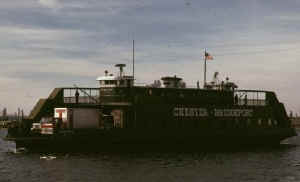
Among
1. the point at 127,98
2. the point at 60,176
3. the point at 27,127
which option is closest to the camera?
the point at 60,176

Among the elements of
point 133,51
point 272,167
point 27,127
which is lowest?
point 272,167

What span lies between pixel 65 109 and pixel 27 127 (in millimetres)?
3333

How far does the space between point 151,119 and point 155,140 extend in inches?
85.1

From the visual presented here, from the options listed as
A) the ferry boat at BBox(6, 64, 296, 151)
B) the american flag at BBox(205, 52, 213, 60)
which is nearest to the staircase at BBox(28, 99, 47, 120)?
the ferry boat at BBox(6, 64, 296, 151)

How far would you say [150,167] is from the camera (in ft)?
98.7

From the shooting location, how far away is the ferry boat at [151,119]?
35375 millimetres

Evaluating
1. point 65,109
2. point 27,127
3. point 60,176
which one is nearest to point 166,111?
point 65,109

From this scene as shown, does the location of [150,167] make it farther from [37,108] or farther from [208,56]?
[208,56]

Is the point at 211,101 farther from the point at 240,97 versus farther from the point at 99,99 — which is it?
the point at 99,99

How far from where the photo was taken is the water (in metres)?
27.0

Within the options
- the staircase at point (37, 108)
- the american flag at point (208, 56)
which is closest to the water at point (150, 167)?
the staircase at point (37, 108)

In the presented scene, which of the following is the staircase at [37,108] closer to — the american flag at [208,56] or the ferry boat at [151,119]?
the ferry boat at [151,119]

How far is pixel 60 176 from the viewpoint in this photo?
88.3 ft

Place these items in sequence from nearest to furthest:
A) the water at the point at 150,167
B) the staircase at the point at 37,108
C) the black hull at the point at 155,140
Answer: the water at the point at 150,167
the black hull at the point at 155,140
the staircase at the point at 37,108
